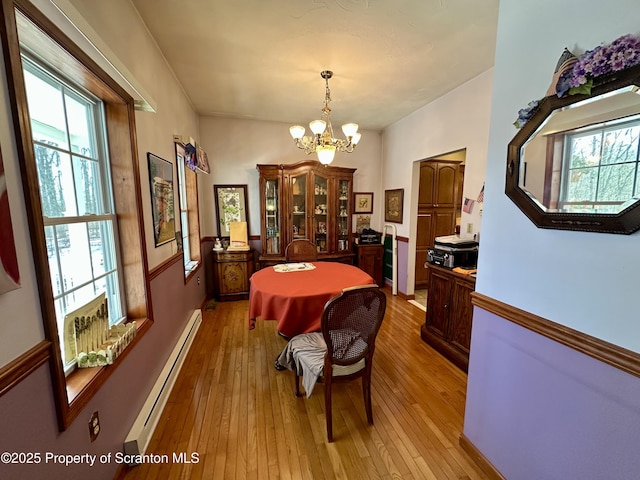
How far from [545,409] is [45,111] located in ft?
8.52

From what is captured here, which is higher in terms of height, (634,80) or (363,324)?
(634,80)

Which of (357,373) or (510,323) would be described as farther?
(357,373)

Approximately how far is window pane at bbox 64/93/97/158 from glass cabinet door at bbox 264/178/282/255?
2502 millimetres

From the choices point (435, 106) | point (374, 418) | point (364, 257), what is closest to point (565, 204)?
point (374, 418)

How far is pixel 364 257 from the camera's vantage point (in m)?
4.35

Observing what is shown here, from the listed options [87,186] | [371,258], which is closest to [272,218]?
[371,258]

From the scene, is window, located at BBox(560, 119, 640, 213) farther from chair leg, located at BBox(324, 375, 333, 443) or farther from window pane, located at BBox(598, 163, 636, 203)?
chair leg, located at BBox(324, 375, 333, 443)

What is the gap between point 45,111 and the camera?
44.6 inches

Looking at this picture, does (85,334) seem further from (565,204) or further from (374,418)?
(565,204)

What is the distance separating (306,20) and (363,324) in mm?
2132

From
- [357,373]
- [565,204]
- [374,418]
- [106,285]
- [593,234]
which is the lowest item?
[374,418]

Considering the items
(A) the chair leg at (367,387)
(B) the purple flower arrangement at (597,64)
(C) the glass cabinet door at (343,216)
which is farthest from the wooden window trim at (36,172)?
(C) the glass cabinet door at (343,216)

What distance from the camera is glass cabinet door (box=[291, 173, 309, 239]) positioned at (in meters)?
3.94

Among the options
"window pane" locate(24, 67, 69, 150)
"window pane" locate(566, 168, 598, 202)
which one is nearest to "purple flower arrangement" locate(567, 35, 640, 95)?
"window pane" locate(566, 168, 598, 202)
